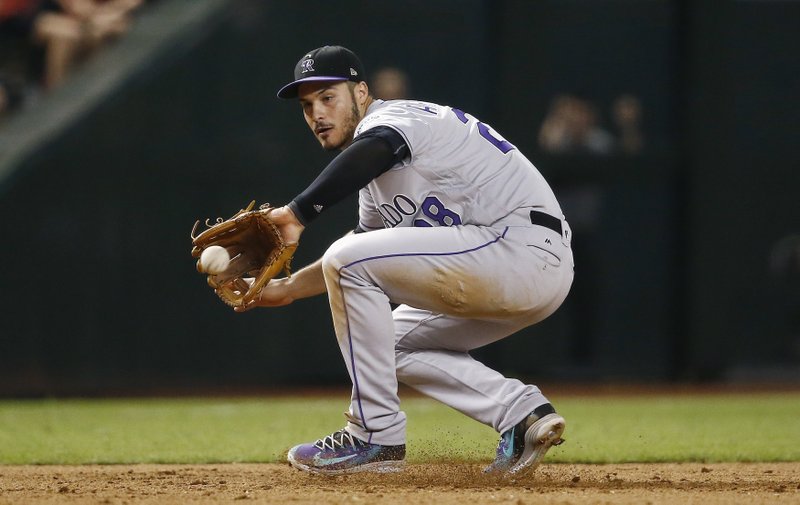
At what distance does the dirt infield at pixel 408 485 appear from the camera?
3557 millimetres

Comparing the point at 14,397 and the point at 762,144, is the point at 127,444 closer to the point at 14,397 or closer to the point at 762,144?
the point at 14,397

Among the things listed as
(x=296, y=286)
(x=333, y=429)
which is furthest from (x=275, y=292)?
(x=333, y=429)

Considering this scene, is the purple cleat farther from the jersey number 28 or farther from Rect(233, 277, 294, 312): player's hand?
the jersey number 28

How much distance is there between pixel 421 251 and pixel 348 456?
0.74m

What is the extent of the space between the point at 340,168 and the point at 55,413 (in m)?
4.35

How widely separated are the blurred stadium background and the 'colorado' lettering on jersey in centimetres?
486

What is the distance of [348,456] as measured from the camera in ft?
13.0

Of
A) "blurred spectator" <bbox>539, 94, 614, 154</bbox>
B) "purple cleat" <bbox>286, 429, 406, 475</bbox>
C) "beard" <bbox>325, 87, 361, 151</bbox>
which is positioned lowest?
"purple cleat" <bbox>286, 429, 406, 475</bbox>

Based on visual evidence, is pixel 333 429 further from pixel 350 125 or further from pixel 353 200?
pixel 353 200

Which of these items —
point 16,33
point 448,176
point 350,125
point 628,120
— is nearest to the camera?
point 448,176

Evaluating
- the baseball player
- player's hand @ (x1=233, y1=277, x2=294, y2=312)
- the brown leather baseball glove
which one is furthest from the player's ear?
player's hand @ (x1=233, y1=277, x2=294, y2=312)

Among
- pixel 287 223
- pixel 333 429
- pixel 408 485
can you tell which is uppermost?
pixel 287 223

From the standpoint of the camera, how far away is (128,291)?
8.68 metres

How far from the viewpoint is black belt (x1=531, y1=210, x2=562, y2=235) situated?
4035 millimetres
